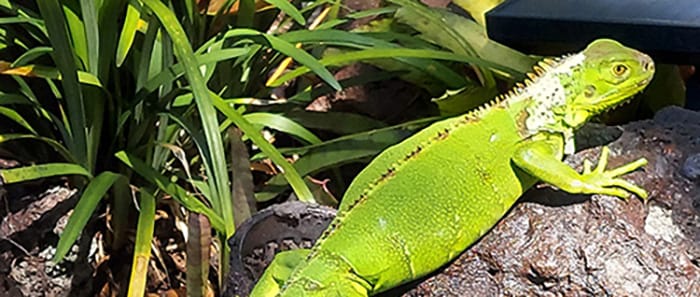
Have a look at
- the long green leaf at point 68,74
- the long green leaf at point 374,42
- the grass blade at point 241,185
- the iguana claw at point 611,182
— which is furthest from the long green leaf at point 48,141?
the iguana claw at point 611,182

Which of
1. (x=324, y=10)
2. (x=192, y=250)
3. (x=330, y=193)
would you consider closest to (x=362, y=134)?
(x=330, y=193)

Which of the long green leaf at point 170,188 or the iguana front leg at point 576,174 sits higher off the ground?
the long green leaf at point 170,188

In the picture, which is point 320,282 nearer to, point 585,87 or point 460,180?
point 460,180

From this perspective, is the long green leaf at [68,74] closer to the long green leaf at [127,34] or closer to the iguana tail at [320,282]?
the long green leaf at [127,34]

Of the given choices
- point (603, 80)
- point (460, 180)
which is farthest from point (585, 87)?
point (460, 180)

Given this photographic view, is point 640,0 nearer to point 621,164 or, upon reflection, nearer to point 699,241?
point 621,164

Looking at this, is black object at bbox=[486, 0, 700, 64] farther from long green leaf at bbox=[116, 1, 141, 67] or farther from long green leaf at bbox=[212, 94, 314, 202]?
long green leaf at bbox=[116, 1, 141, 67]
